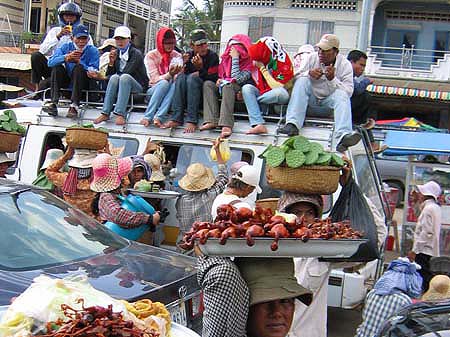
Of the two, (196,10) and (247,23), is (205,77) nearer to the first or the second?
(247,23)

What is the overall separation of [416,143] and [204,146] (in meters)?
5.92

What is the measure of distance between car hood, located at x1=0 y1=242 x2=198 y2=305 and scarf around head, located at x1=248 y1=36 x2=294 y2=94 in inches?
118

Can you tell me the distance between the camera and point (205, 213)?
640cm

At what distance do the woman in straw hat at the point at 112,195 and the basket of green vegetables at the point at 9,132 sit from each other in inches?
69.2

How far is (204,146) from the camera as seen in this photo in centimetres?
706

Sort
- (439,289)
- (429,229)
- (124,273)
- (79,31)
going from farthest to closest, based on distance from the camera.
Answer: (429,229)
(79,31)
(439,289)
(124,273)

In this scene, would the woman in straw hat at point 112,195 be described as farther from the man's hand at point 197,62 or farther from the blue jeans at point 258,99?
the man's hand at point 197,62

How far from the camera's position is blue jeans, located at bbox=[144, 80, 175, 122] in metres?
7.36

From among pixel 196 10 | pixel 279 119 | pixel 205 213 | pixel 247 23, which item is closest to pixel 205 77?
pixel 279 119

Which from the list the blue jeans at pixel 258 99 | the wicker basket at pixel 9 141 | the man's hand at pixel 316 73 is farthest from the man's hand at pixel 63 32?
the man's hand at pixel 316 73

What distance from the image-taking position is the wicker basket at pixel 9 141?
294 inches

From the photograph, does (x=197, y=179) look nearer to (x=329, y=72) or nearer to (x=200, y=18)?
(x=329, y=72)

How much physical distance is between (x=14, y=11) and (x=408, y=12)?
64.8ft

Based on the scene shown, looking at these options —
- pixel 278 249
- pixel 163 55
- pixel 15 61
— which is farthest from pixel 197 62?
pixel 15 61
